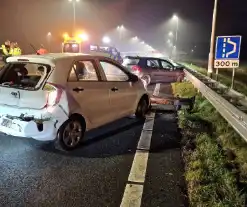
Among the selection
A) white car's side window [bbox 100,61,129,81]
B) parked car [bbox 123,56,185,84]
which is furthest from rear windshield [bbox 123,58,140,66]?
white car's side window [bbox 100,61,129,81]

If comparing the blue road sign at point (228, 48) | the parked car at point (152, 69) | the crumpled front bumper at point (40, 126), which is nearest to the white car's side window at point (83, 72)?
the crumpled front bumper at point (40, 126)

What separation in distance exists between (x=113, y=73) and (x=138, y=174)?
3290mm

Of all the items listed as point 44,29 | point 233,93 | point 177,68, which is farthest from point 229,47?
point 44,29

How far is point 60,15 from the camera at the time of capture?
79062mm

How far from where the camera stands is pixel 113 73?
7.77 metres

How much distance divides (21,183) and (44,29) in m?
75.2

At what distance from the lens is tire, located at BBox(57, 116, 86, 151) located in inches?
232

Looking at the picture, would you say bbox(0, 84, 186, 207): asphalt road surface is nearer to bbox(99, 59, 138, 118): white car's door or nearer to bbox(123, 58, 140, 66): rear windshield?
bbox(99, 59, 138, 118): white car's door

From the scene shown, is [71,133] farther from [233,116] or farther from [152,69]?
[152,69]

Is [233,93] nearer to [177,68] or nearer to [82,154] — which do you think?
[82,154]

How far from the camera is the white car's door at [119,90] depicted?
7.17 meters

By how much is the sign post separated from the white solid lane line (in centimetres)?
543

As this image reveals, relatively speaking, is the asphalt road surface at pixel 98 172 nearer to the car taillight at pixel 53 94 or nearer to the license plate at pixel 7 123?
the license plate at pixel 7 123

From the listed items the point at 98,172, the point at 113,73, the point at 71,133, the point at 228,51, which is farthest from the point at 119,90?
the point at 228,51
